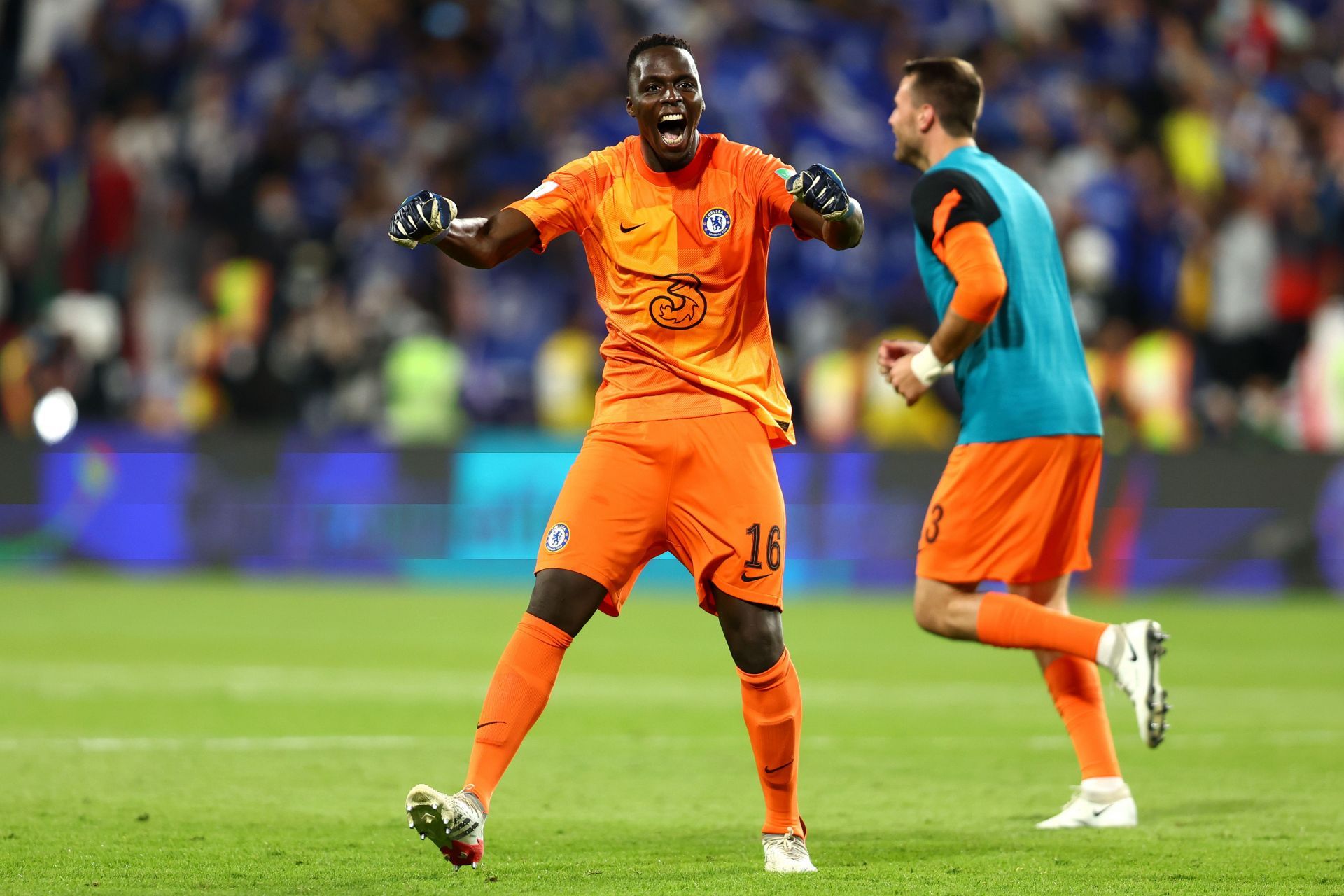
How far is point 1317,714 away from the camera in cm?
909

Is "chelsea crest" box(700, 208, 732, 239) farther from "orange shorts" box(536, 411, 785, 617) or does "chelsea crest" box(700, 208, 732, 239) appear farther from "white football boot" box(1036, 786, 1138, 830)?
"white football boot" box(1036, 786, 1138, 830)

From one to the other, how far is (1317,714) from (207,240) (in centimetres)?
1256

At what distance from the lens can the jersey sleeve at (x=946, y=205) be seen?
606 centimetres

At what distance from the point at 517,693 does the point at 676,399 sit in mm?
955

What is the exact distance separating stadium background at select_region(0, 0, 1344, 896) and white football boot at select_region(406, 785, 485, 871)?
15cm

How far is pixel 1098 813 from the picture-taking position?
616 cm

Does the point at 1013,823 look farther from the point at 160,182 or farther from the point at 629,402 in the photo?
the point at 160,182

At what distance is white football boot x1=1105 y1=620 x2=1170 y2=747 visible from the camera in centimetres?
556

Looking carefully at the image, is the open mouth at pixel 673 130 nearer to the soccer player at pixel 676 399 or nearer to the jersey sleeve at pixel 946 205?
the soccer player at pixel 676 399

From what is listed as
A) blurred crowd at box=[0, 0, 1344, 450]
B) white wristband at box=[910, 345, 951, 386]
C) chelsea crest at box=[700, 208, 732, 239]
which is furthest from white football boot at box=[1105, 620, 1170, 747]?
blurred crowd at box=[0, 0, 1344, 450]

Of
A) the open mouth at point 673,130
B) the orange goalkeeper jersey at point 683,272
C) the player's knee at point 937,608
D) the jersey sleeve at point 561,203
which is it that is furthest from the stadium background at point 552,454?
the open mouth at point 673,130

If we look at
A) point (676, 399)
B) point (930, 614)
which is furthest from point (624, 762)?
point (676, 399)

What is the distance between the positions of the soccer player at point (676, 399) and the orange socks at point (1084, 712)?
1306 mm

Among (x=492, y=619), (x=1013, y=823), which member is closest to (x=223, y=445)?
(x=492, y=619)
